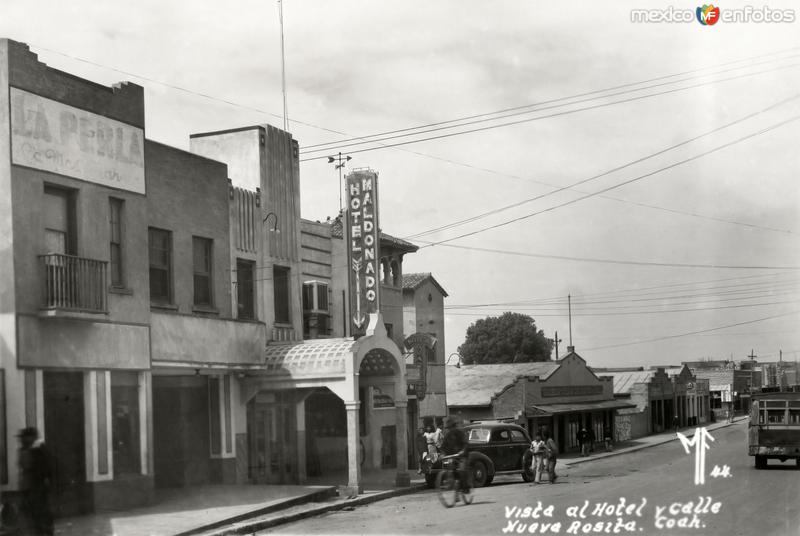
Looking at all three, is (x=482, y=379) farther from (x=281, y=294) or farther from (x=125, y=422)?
(x=125, y=422)

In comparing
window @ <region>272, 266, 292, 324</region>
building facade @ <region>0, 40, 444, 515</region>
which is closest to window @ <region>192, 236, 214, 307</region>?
building facade @ <region>0, 40, 444, 515</region>

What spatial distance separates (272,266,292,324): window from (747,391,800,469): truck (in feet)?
50.5

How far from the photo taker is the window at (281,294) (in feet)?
94.2

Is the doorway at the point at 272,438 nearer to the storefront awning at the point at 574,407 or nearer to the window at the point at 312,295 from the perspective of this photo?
the window at the point at 312,295

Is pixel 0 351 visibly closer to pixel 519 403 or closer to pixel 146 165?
pixel 146 165

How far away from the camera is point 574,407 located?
169 ft

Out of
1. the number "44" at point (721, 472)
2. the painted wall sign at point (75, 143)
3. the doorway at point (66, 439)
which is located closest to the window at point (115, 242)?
the painted wall sign at point (75, 143)

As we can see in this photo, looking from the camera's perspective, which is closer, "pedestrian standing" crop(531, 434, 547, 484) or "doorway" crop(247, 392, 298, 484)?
"doorway" crop(247, 392, 298, 484)

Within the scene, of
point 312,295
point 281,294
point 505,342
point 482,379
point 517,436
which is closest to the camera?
point 281,294

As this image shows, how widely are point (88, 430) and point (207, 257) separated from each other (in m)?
6.71

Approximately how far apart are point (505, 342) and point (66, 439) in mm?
71435

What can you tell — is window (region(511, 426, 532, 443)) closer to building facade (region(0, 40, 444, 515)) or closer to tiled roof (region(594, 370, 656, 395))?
building facade (region(0, 40, 444, 515))

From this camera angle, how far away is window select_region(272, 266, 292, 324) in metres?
28.7

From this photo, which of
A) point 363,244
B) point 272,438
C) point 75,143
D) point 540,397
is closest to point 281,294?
point 363,244
